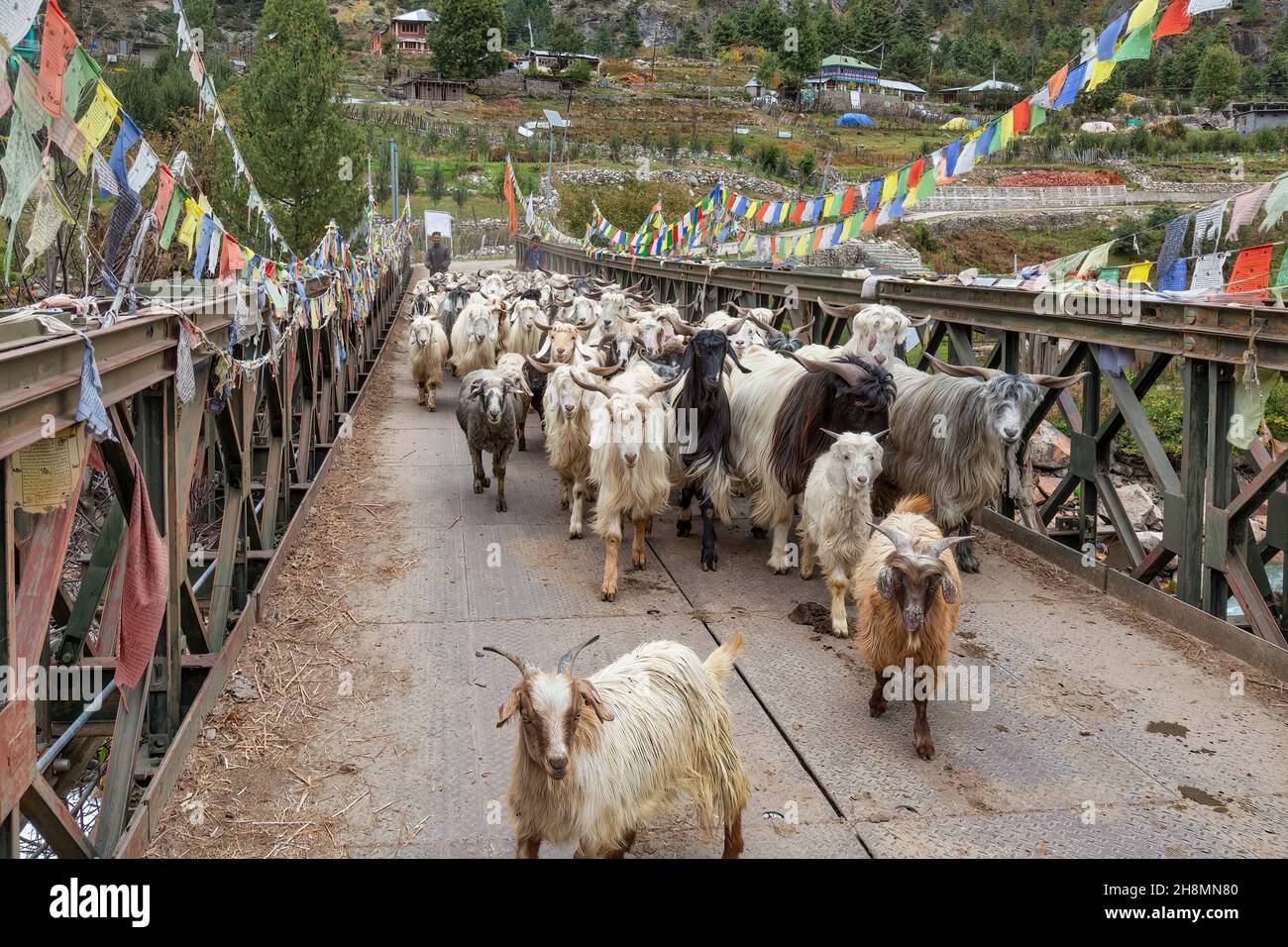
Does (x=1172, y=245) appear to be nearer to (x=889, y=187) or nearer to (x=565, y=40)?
(x=889, y=187)

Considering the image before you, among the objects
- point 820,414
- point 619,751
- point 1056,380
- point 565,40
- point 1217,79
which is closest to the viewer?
point 619,751

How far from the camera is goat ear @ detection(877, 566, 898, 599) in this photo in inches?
183

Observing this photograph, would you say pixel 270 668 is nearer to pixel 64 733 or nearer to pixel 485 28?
pixel 64 733

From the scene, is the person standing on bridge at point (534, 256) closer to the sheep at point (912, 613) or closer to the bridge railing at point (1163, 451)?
the bridge railing at point (1163, 451)

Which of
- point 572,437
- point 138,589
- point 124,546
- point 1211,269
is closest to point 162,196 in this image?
point 124,546

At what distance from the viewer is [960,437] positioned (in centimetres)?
696

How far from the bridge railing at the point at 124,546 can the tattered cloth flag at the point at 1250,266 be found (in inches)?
254

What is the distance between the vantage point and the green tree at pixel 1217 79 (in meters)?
84.5

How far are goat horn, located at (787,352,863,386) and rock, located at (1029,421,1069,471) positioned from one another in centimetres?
813

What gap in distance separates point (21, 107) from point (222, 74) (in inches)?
2050

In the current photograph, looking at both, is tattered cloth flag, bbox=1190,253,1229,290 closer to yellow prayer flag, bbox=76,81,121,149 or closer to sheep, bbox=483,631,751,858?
sheep, bbox=483,631,751,858

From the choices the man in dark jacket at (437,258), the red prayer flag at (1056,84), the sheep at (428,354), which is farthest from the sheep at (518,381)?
the man in dark jacket at (437,258)

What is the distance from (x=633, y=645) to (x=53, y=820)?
10.5 feet

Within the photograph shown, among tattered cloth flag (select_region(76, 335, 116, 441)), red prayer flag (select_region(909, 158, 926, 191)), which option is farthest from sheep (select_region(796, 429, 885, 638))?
red prayer flag (select_region(909, 158, 926, 191))
